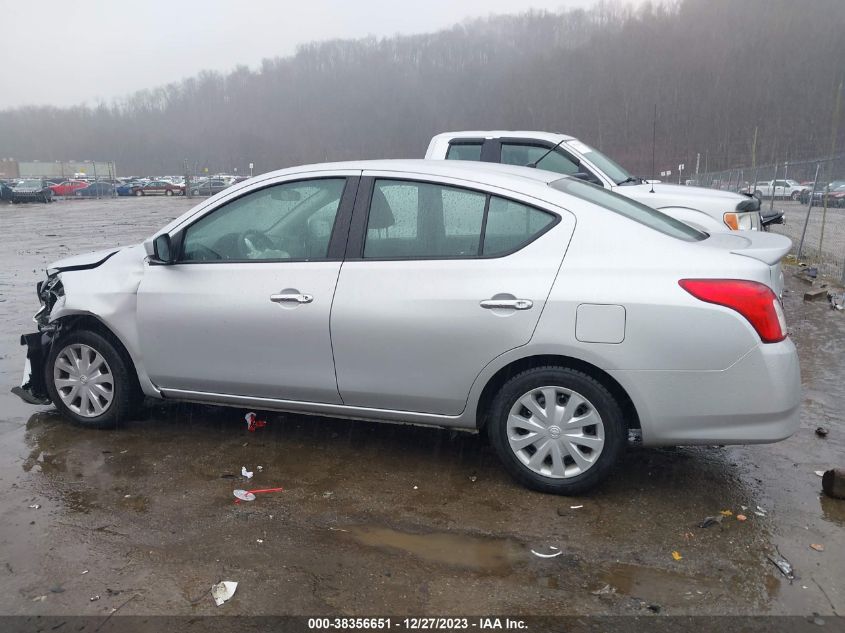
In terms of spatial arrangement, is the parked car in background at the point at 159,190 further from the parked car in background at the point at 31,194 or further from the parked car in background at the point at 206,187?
the parked car in background at the point at 31,194

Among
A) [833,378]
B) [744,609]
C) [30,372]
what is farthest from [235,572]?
[833,378]

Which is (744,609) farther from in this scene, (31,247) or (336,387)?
(31,247)

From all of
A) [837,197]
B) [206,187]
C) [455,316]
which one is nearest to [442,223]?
[455,316]

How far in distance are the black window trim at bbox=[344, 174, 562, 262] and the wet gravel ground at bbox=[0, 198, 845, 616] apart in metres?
1.25

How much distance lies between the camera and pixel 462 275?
3807 millimetres

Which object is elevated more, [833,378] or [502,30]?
[502,30]

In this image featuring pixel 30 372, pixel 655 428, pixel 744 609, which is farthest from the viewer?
pixel 30 372

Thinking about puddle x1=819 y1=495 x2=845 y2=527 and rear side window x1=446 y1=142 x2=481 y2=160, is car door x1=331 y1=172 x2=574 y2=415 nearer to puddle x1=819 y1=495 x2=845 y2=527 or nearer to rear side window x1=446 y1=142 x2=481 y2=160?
puddle x1=819 y1=495 x2=845 y2=527

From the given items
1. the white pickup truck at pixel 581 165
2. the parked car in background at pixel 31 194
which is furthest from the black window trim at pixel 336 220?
the parked car in background at pixel 31 194

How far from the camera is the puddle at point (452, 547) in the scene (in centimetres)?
319

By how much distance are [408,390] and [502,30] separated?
12443 centimetres

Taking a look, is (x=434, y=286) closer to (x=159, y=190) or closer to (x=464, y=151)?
(x=464, y=151)

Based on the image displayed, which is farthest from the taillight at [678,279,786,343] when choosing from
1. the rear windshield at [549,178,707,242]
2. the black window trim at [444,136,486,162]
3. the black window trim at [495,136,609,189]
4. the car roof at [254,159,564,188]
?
the black window trim at [444,136,486,162]

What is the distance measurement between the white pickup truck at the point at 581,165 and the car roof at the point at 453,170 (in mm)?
3641
